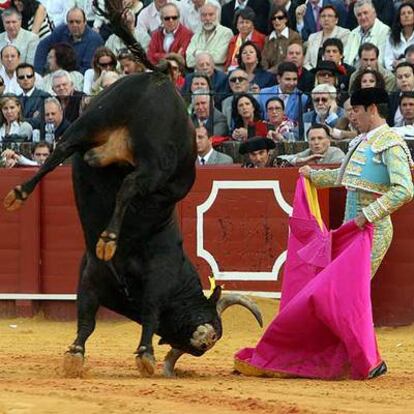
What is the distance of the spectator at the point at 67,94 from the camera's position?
42.9ft

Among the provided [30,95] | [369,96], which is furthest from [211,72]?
[369,96]

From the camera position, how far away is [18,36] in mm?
15211

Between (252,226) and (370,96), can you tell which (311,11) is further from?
(370,96)

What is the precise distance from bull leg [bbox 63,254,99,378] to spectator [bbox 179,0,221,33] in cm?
654

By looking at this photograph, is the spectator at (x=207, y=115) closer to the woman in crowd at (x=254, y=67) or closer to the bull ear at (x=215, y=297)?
the woman in crowd at (x=254, y=67)

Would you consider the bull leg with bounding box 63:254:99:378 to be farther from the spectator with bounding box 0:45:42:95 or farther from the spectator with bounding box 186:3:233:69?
the spectator with bounding box 0:45:42:95

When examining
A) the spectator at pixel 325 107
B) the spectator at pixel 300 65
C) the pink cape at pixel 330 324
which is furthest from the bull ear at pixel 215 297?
the spectator at pixel 300 65

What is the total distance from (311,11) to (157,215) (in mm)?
6322

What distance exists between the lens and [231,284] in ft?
37.8

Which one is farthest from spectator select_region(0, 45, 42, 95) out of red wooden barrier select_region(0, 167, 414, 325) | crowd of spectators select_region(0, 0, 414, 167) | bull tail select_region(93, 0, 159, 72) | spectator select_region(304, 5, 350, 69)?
bull tail select_region(93, 0, 159, 72)

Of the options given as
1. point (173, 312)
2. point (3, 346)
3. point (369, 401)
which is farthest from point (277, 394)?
point (3, 346)

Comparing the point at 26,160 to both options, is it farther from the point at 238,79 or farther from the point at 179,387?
the point at 179,387

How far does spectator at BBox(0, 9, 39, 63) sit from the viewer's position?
49.1 ft

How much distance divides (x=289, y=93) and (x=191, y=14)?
221 cm
